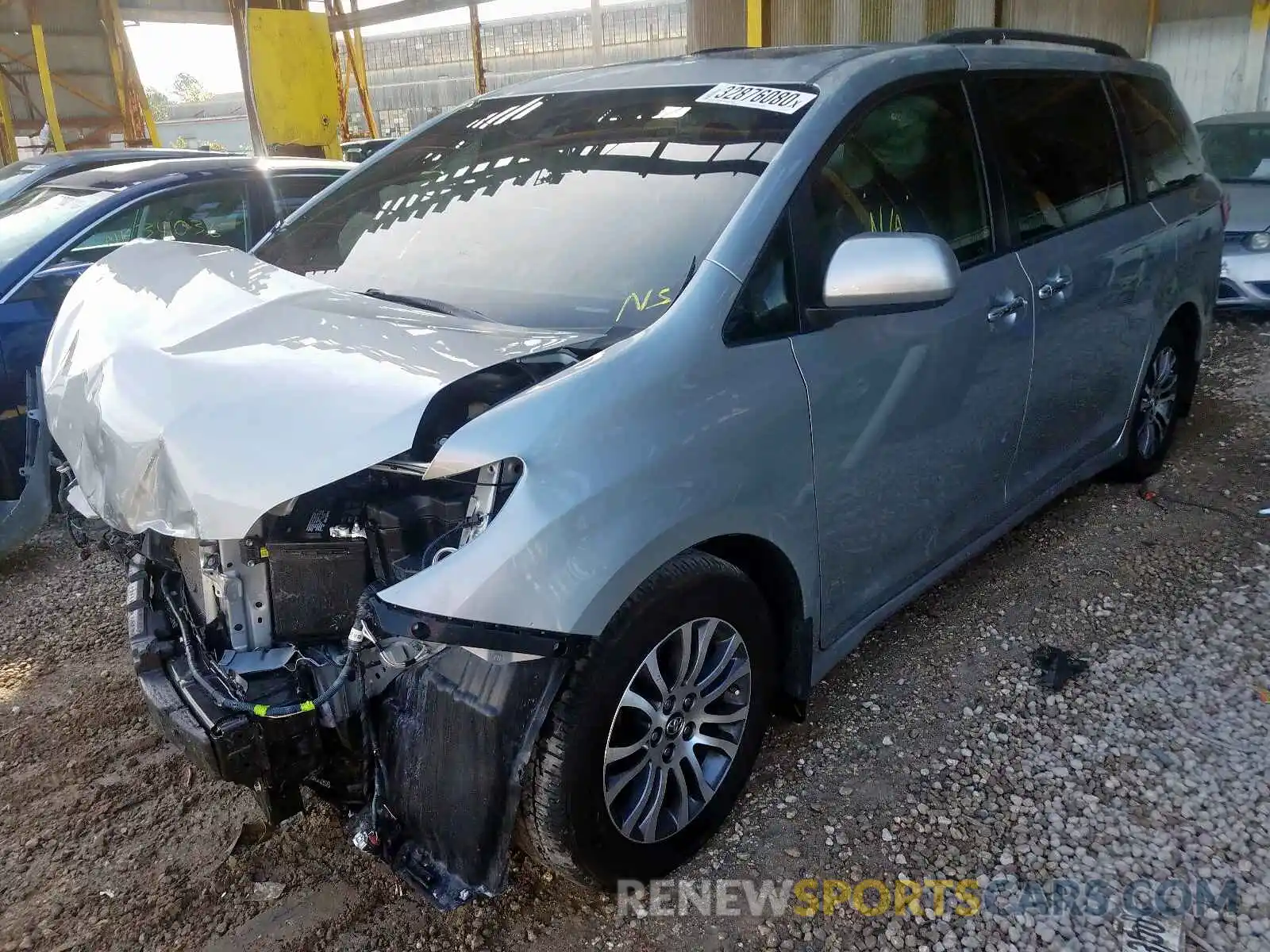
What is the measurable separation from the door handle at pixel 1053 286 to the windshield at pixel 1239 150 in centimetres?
603

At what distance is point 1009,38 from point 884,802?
2827mm

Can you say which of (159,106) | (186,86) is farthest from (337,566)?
(186,86)

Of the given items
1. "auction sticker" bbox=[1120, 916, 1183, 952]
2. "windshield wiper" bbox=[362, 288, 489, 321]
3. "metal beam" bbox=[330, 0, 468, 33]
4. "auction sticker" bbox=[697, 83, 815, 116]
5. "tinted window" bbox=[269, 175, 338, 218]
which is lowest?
"auction sticker" bbox=[1120, 916, 1183, 952]

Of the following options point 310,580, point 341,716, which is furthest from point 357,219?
point 341,716

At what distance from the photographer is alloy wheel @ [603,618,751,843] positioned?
2072mm

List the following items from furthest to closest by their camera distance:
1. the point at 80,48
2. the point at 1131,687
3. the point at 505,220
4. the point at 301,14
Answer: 1. the point at 80,48
2. the point at 301,14
3. the point at 1131,687
4. the point at 505,220

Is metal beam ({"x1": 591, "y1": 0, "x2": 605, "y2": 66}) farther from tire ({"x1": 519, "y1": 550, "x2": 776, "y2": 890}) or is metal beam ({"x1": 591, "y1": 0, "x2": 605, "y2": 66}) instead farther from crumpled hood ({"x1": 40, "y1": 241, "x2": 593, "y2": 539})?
tire ({"x1": 519, "y1": 550, "x2": 776, "y2": 890})

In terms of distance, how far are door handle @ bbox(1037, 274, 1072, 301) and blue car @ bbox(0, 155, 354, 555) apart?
347cm

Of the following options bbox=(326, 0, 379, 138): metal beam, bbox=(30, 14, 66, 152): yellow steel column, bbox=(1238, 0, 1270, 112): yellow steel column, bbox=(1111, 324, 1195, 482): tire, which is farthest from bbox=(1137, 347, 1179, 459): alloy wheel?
bbox=(326, 0, 379, 138): metal beam

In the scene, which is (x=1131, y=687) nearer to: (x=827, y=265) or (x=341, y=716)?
(x=827, y=265)

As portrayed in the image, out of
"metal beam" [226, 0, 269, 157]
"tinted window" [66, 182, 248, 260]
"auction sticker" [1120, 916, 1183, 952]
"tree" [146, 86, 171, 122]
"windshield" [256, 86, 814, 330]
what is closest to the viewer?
"auction sticker" [1120, 916, 1183, 952]

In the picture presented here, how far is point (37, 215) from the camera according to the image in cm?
498

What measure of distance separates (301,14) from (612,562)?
1034 centimetres

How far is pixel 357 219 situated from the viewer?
3.00 m
